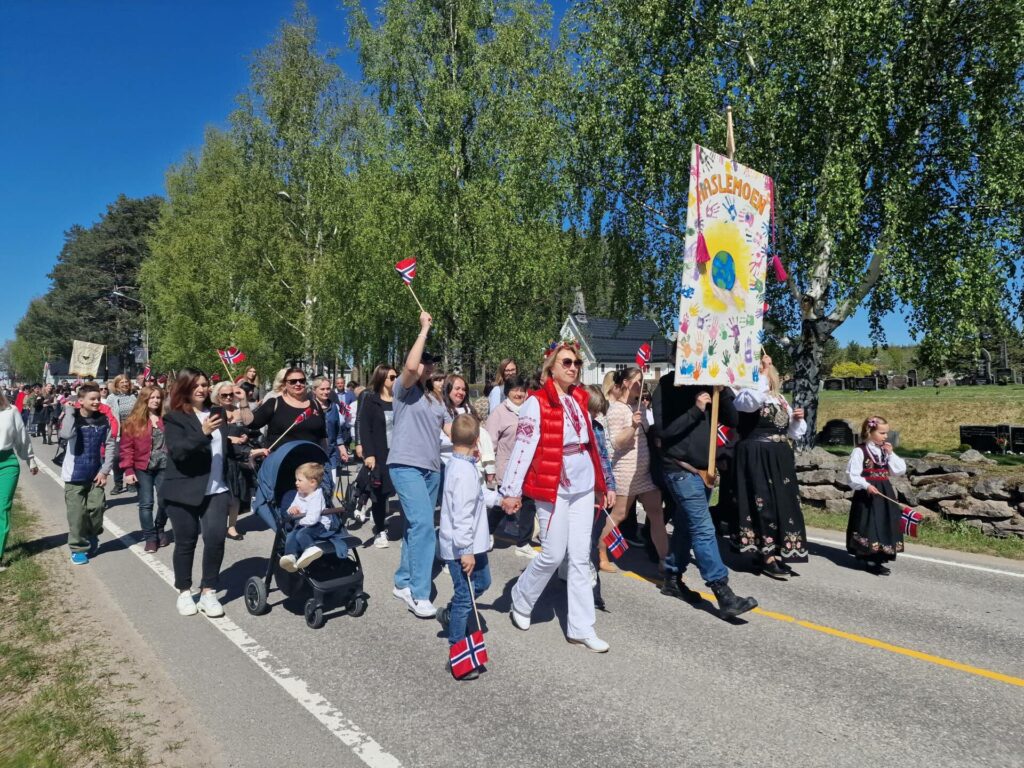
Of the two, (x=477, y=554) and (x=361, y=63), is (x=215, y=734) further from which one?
(x=361, y=63)

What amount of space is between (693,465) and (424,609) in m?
2.48

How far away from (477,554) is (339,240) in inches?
1124

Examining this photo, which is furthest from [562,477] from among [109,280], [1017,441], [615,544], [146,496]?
[109,280]

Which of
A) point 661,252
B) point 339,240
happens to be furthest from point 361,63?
point 661,252

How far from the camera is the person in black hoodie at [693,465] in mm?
5793

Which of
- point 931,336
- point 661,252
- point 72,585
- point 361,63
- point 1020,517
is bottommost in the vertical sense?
point 72,585

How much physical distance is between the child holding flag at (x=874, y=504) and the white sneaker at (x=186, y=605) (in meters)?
6.22

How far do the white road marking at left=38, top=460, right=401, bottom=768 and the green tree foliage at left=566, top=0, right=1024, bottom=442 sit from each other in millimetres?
11254

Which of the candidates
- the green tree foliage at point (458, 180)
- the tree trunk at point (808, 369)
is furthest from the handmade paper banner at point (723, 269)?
the green tree foliage at point (458, 180)

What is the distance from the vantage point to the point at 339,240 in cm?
3183

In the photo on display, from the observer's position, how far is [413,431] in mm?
6324

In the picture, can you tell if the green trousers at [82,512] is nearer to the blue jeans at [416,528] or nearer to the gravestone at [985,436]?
the blue jeans at [416,528]

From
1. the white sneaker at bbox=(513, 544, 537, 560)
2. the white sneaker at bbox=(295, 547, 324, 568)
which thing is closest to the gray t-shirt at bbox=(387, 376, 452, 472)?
the white sneaker at bbox=(295, 547, 324, 568)

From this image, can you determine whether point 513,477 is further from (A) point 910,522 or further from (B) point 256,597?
(A) point 910,522
